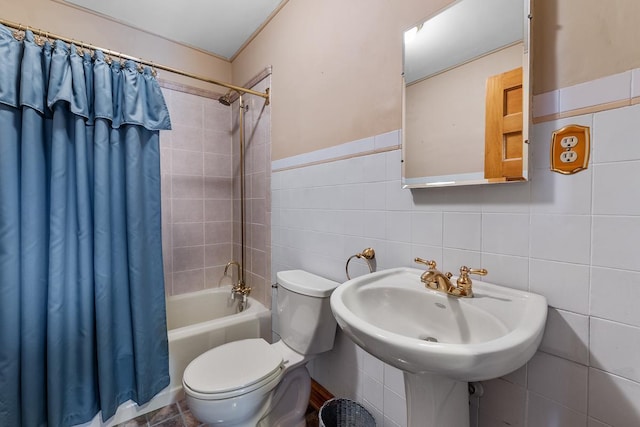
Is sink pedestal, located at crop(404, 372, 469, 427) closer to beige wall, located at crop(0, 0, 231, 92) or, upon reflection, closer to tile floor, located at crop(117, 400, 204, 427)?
tile floor, located at crop(117, 400, 204, 427)

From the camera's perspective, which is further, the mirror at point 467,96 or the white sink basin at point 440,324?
the mirror at point 467,96

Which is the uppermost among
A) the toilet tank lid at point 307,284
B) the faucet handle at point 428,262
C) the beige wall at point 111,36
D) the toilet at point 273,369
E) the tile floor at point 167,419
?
the beige wall at point 111,36

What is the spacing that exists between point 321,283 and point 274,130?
1085 mm

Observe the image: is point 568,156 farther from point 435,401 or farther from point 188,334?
point 188,334

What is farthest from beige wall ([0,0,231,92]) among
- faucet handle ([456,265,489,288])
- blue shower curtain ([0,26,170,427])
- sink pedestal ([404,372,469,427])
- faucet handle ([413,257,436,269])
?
sink pedestal ([404,372,469,427])

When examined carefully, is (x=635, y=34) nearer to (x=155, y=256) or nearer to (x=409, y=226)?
(x=409, y=226)

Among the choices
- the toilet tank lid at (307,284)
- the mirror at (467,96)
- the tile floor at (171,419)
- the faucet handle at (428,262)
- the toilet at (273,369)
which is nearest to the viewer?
the mirror at (467,96)

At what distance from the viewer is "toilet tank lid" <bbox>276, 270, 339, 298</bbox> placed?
1.26 metres

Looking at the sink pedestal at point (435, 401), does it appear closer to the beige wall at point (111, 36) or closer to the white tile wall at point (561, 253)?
the white tile wall at point (561, 253)

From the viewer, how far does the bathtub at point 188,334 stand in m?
1.49

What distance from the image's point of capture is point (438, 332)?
0.85m

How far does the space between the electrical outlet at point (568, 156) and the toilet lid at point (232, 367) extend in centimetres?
129

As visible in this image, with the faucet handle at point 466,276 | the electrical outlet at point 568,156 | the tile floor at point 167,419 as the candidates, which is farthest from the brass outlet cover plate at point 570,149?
the tile floor at point 167,419

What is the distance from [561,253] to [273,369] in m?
1.15
